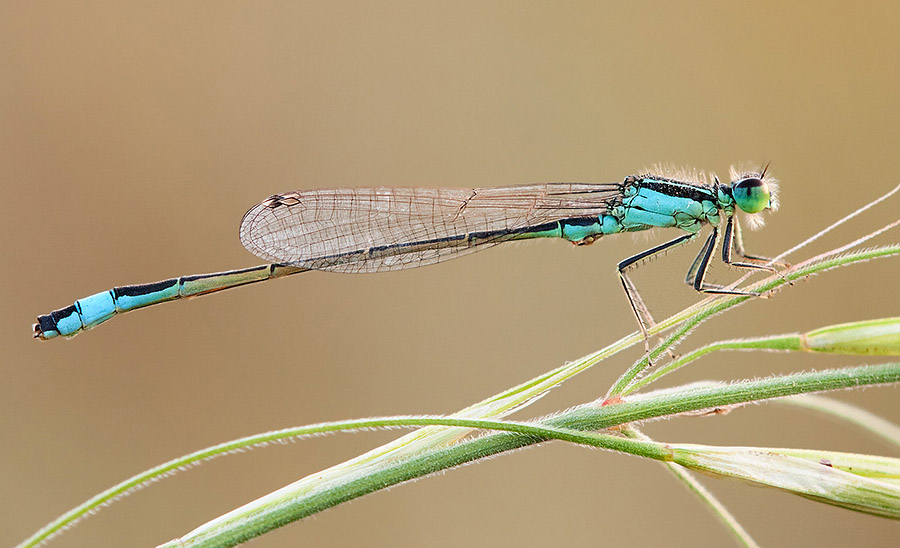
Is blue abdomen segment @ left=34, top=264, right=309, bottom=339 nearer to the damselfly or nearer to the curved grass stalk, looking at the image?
the damselfly

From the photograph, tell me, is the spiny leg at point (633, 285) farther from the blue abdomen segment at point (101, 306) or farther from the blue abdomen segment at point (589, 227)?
the blue abdomen segment at point (101, 306)

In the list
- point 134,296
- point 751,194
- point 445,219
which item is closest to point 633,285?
point 751,194

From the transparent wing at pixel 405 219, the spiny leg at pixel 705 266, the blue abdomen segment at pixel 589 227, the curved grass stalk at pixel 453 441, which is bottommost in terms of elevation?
the curved grass stalk at pixel 453 441

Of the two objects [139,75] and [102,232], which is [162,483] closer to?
[102,232]

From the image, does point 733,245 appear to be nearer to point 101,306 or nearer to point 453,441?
point 453,441

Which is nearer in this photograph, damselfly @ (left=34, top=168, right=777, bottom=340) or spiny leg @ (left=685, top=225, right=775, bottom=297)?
spiny leg @ (left=685, top=225, right=775, bottom=297)

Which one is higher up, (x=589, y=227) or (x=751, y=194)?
(x=589, y=227)

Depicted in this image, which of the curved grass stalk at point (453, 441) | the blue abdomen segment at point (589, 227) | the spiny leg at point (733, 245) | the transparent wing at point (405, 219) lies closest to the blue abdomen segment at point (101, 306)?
the transparent wing at point (405, 219)

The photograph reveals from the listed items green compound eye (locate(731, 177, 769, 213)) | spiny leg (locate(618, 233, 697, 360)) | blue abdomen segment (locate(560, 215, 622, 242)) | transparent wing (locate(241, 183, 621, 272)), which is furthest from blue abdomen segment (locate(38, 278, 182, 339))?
green compound eye (locate(731, 177, 769, 213))
